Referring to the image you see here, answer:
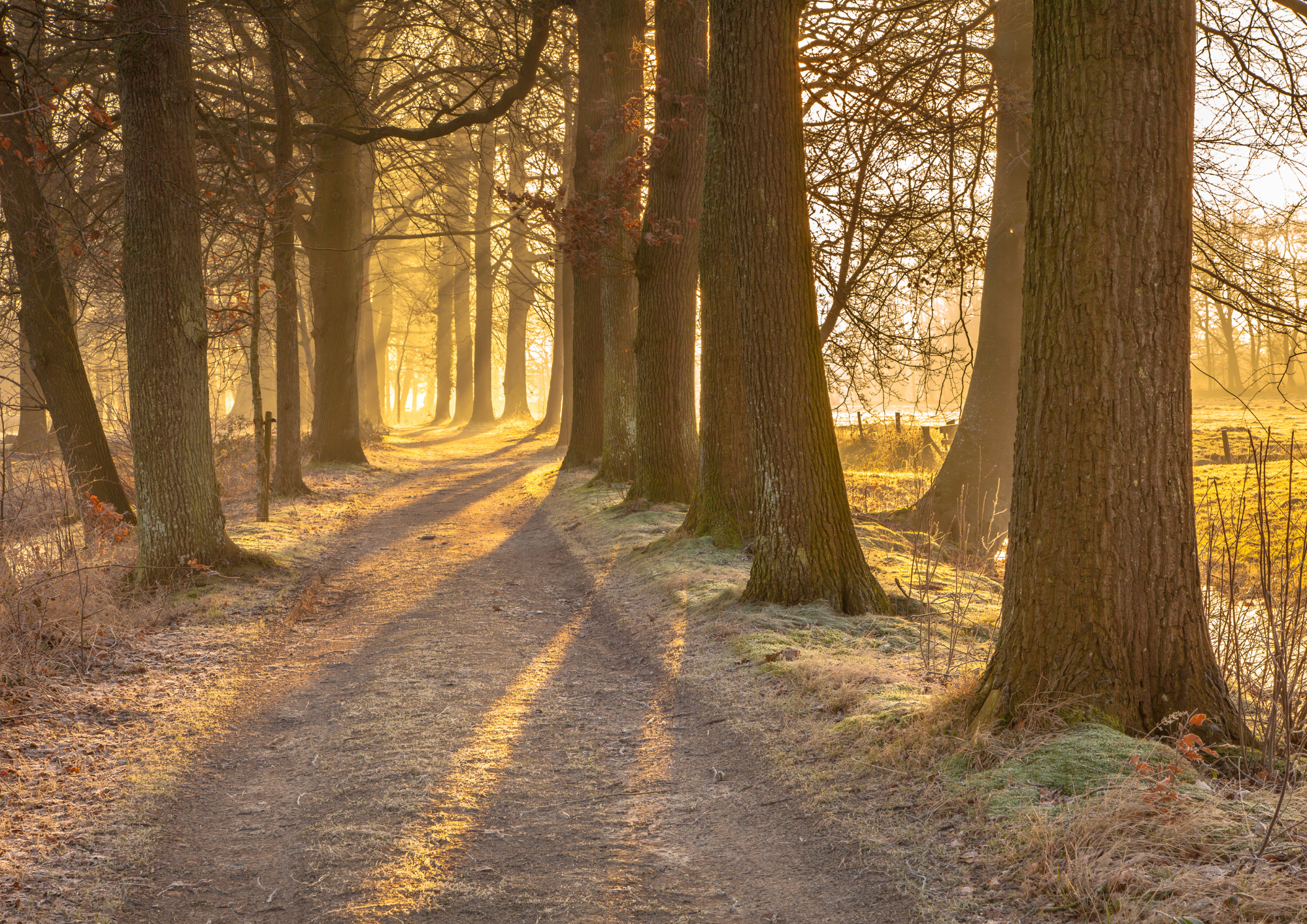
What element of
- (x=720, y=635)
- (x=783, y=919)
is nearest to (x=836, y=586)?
(x=720, y=635)

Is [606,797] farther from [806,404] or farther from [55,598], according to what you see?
[55,598]

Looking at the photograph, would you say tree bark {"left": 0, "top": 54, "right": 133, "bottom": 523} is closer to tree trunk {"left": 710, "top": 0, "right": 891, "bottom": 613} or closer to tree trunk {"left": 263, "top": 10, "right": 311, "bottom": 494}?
tree trunk {"left": 263, "top": 10, "right": 311, "bottom": 494}

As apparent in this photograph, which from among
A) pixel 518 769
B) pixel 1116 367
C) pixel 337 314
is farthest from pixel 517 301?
pixel 1116 367

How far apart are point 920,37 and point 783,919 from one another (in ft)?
25.1

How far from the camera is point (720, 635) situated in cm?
677

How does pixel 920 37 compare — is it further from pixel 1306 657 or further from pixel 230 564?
pixel 230 564

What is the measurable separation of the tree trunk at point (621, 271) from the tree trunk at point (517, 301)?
8.61 m

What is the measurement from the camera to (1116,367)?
3885mm

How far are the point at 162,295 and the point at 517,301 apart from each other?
2317 centimetres

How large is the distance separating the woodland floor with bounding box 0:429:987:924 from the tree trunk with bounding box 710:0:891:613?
3.74 feet

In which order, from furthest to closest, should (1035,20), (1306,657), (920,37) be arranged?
(920,37) < (1035,20) < (1306,657)

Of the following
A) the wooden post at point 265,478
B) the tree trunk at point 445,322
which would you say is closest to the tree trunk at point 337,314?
the wooden post at point 265,478

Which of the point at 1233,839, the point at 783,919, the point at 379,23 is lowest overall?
the point at 783,919

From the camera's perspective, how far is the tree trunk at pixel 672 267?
11.5 metres
